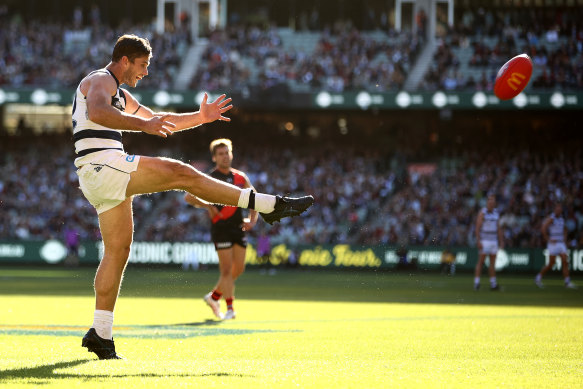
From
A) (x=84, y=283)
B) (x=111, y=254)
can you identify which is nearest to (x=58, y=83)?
(x=84, y=283)

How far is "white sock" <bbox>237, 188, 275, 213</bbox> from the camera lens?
25.0ft

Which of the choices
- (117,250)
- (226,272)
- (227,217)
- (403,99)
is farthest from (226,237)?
(403,99)

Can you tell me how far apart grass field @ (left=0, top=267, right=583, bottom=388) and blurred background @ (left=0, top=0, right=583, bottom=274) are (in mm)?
15699

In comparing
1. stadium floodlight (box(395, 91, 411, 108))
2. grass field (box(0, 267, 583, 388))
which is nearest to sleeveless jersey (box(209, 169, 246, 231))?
grass field (box(0, 267, 583, 388))

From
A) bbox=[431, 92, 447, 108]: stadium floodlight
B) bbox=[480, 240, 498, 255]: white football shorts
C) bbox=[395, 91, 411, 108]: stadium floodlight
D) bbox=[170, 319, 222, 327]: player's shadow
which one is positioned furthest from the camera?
bbox=[395, 91, 411, 108]: stadium floodlight

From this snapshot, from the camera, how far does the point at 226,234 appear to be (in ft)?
44.6

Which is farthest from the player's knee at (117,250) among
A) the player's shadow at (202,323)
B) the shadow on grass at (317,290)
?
the shadow on grass at (317,290)

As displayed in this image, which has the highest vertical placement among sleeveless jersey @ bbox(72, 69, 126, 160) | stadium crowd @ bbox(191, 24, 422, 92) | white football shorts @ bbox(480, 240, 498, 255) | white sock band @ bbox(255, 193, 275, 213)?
stadium crowd @ bbox(191, 24, 422, 92)

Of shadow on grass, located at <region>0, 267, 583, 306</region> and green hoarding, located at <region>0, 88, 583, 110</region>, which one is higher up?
green hoarding, located at <region>0, 88, 583, 110</region>

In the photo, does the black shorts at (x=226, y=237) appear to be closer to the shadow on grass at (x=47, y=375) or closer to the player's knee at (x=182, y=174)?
the player's knee at (x=182, y=174)

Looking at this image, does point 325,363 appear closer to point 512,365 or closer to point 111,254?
point 512,365

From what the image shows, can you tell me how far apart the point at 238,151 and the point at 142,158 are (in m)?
35.2

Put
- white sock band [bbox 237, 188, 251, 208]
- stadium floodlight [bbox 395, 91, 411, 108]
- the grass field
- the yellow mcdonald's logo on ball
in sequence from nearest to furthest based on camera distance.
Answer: the grass field
white sock band [bbox 237, 188, 251, 208]
the yellow mcdonald's logo on ball
stadium floodlight [bbox 395, 91, 411, 108]

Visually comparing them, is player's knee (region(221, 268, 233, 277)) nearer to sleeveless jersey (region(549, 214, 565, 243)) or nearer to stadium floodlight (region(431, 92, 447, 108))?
sleeveless jersey (region(549, 214, 565, 243))
